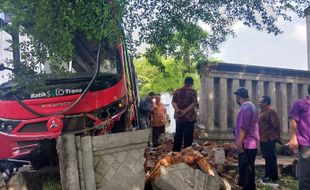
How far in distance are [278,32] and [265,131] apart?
83.3 inches

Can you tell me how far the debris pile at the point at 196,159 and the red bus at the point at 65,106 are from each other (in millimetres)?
1132

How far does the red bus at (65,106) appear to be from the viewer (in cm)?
599

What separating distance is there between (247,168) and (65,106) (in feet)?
10.4

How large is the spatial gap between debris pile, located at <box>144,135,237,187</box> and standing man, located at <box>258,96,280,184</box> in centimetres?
67

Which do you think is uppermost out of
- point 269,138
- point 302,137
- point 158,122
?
point 302,137

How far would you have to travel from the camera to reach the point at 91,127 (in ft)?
20.0

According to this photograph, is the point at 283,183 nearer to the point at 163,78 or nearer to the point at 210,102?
the point at 210,102

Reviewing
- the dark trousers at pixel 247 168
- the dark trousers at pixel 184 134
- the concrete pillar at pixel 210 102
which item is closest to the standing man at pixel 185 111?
the dark trousers at pixel 184 134

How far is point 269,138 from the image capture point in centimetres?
698

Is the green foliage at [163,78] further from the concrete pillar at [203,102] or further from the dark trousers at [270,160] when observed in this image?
the dark trousers at [270,160]

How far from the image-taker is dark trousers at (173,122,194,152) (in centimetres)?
750

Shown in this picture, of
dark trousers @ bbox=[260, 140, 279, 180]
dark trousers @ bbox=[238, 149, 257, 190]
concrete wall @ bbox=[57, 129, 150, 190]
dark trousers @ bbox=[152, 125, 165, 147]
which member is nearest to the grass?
dark trousers @ bbox=[260, 140, 279, 180]

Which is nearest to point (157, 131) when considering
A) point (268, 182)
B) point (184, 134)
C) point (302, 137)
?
point (184, 134)

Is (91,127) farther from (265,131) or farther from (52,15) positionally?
(265,131)
